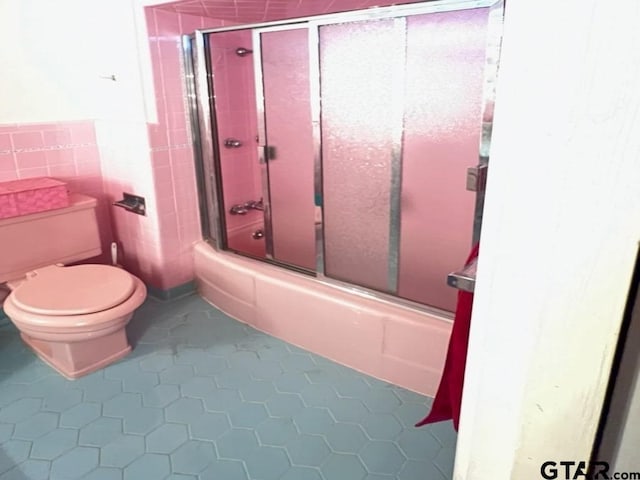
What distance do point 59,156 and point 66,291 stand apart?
0.79 metres

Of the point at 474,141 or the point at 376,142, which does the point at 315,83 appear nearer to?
the point at 376,142

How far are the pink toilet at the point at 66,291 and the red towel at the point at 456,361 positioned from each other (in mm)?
1203

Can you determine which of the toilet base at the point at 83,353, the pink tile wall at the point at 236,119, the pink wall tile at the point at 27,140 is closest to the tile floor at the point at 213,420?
the toilet base at the point at 83,353

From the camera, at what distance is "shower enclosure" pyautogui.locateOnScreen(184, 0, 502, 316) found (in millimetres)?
1849

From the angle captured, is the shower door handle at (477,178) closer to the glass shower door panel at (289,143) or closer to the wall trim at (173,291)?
the glass shower door panel at (289,143)

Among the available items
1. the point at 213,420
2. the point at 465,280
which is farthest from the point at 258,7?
the point at 465,280

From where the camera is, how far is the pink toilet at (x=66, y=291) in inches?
67.8

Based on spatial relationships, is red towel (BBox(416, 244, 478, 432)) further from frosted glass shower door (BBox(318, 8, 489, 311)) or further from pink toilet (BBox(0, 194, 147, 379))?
pink toilet (BBox(0, 194, 147, 379))

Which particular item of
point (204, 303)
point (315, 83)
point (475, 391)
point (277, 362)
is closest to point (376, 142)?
point (315, 83)

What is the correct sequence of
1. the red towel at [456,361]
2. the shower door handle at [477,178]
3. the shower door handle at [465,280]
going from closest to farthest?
the shower door handle at [465,280] → the red towel at [456,361] → the shower door handle at [477,178]

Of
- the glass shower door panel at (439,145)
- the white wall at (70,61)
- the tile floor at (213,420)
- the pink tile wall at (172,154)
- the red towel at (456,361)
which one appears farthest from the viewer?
the pink tile wall at (172,154)

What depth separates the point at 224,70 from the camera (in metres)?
2.54

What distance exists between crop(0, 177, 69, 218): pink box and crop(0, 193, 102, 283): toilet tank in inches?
1.3

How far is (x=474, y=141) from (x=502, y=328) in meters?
1.69
